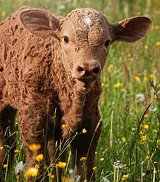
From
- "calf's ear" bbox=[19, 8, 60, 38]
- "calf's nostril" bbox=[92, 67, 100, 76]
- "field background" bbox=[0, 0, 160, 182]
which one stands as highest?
"calf's ear" bbox=[19, 8, 60, 38]

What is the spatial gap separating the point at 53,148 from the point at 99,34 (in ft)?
3.63

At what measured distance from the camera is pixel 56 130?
5148mm

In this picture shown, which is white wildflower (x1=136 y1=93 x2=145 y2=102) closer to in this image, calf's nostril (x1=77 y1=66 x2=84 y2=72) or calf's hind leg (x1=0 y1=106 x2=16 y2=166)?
calf's hind leg (x1=0 y1=106 x2=16 y2=166)

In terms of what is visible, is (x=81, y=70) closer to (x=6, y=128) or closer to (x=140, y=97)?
(x=6, y=128)

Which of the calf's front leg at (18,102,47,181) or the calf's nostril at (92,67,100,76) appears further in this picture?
the calf's front leg at (18,102,47,181)

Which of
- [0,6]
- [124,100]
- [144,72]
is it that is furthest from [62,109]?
[0,6]

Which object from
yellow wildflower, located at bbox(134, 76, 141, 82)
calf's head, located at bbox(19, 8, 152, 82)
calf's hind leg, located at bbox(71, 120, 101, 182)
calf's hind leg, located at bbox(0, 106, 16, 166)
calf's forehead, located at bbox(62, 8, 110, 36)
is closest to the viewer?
calf's head, located at bbox(19, 8, 152, 82)

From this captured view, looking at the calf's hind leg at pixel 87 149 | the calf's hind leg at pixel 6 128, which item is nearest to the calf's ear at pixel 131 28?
the calf's hind leg at pixel 87 149

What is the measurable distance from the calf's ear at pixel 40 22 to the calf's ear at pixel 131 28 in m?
0.49

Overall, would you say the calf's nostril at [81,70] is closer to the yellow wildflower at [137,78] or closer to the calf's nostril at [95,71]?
the calf's nostril at [95,71]

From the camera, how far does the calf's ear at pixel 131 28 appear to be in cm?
524

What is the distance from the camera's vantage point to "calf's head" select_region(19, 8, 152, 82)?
14.7ft

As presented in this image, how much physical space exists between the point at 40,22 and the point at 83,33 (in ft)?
1.98

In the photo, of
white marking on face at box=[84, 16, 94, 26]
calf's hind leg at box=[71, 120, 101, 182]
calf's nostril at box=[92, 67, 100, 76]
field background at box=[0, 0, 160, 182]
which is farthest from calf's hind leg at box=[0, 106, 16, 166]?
calf's nostril at box=[92, 67, 100, 76]
